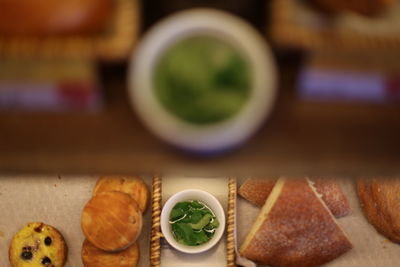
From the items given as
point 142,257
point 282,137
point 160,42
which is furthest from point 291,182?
point 160,42

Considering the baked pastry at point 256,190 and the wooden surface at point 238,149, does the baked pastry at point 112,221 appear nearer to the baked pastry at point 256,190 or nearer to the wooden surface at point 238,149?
the baked pastry at point 256,190

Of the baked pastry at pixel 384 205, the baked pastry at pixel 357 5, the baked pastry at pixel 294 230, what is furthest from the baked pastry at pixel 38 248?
the baked pastry at pixel 357 5

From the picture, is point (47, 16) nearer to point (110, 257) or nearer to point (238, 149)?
point (238, 149)

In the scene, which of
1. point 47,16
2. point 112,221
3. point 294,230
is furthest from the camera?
point 294,230

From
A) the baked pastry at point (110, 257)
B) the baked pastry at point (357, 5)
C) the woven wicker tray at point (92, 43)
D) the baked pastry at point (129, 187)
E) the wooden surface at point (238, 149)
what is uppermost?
the baked pastry at point (129, 187)

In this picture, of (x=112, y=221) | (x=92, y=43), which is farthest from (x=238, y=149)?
(x=112, y=221)

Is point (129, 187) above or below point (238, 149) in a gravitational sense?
above

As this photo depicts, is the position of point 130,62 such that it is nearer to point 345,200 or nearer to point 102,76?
point 102,76
